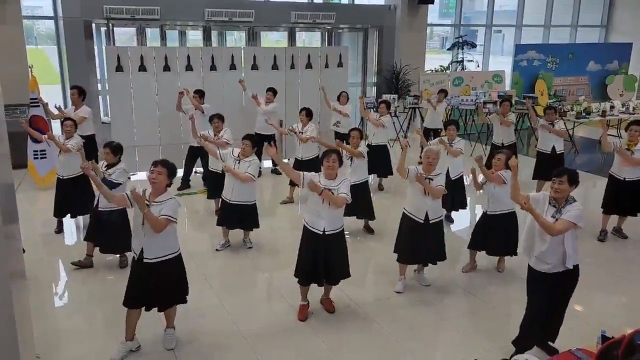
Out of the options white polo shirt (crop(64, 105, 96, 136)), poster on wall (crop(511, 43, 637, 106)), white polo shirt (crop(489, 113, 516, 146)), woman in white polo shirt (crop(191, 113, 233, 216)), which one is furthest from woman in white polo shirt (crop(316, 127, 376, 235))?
poster on wall (crop(511, 43, 637, 106))

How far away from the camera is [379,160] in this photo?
744cm

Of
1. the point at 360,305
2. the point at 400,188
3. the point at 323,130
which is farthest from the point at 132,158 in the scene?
the point at 360,305

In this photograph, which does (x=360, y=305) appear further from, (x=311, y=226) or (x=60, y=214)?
(x=60, y=214)

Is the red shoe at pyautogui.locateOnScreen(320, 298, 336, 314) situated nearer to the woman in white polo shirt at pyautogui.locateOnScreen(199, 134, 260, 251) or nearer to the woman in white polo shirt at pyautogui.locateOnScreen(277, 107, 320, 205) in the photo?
the woman in white polo shirt at pyautogui.locateOnScreen(199, 134, 260, 251)

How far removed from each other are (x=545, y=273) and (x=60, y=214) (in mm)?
4465

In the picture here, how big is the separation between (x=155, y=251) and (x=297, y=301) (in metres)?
1.46

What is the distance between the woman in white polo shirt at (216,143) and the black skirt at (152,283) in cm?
277

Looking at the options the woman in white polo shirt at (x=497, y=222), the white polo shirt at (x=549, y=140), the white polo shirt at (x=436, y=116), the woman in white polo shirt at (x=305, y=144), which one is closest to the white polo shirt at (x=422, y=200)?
the woman in white polo shirt at (x=497, y=222)

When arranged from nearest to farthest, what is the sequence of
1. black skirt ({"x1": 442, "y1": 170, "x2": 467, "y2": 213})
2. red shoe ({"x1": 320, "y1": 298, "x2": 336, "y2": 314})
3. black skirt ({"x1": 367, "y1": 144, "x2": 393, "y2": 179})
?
red shoe ({"x1": 320, "y1": 298, "x2": 336, "y2": 314}) < black skirt ({"x1": 442, "y1": 170, "x2": 467, "y2": 213}) < black skirt ({"x1": 367, "y1": 144, "x2": 393, "y2": 179})

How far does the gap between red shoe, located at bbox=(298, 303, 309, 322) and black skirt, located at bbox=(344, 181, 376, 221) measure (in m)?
1.93

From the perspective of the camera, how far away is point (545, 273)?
3258 mm

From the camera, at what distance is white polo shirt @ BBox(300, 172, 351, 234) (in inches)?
150

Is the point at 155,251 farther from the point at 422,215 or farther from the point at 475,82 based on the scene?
the point at 475,82

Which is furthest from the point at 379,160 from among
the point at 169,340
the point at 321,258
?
the point at 169,340
